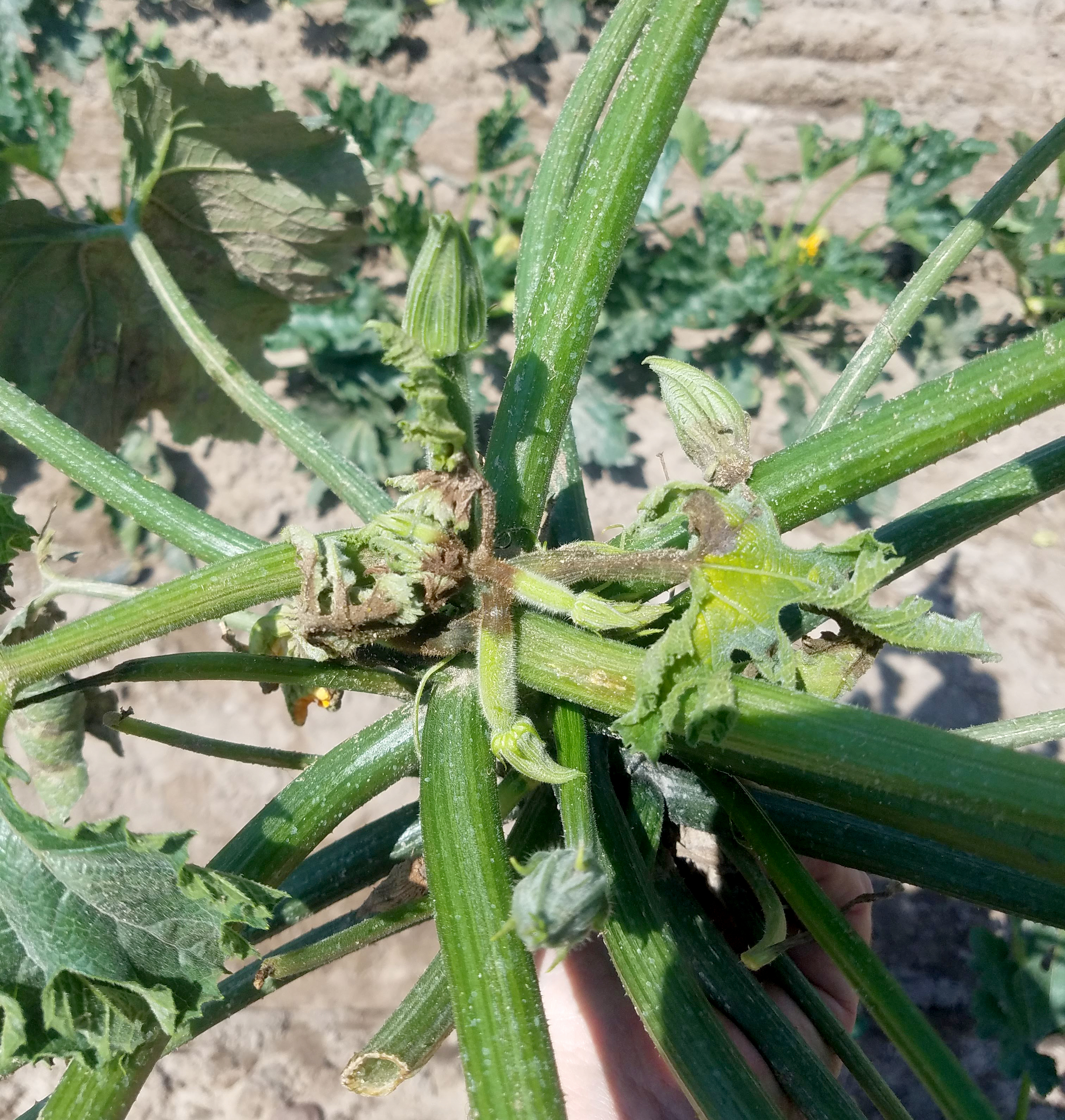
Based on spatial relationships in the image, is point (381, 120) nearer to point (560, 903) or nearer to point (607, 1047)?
point (607, 1047)

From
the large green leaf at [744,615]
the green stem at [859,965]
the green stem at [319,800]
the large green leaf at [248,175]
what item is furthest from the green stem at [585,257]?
the large green leaf at [248,175]

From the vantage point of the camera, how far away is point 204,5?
15.1 feet

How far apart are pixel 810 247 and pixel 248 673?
141 inches

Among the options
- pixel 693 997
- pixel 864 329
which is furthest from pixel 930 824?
pixel 864 329

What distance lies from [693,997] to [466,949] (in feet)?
1.46

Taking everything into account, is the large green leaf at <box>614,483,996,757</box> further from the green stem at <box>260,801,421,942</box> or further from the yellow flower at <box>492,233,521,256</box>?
the yellow flower at <box>492,233,521,256</box>

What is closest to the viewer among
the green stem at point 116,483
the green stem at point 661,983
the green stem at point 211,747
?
the green stem at point 661,983

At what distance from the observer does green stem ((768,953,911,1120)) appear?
139 centimetres

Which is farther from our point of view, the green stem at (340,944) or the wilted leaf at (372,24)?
the wilted leaf at (372,24)

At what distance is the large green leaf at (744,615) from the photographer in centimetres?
99

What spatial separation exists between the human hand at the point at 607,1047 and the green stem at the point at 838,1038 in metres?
0.07

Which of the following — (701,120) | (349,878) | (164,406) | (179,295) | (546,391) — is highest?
(701,120)

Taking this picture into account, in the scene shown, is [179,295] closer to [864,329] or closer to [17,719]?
[17,719]

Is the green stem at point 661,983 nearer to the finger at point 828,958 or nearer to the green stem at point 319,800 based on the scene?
the green stem at point 319,800
